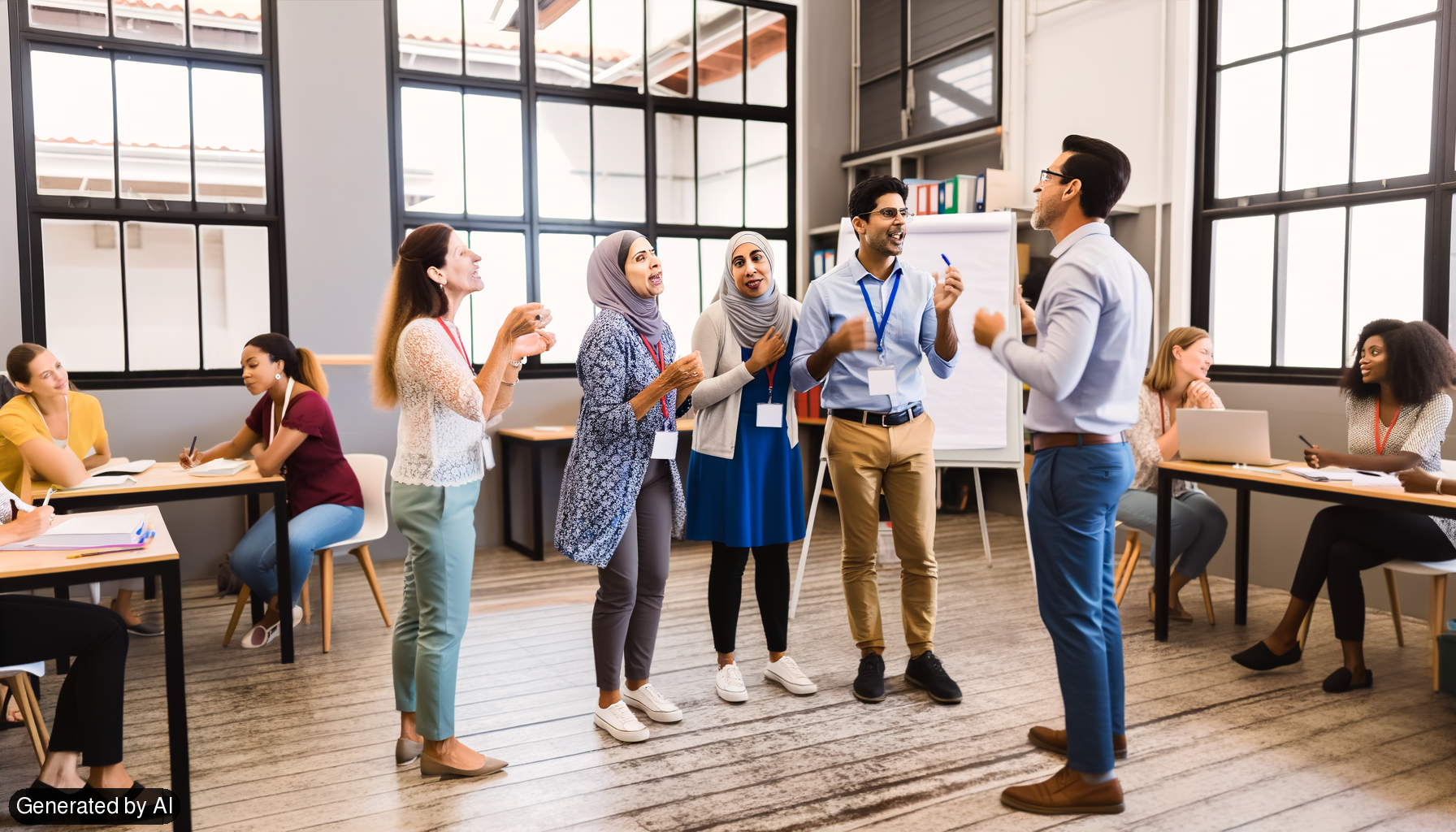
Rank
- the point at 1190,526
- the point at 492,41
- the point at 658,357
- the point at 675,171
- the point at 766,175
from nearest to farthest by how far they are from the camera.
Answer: the point at 658,357, the point at 1190,526, the point at 492,41, the point at 675,171, the point at 766,175

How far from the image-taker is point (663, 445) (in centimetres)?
276

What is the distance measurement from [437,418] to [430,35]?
4163 millimetres

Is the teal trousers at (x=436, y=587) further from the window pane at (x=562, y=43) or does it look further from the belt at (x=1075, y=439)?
the window pane at (x=562, y=43)

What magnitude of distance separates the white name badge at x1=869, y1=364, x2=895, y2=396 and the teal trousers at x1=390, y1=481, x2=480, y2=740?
1239 millimetres

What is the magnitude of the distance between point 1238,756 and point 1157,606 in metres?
1.16

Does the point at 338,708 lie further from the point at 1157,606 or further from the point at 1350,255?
the point at 1350,255

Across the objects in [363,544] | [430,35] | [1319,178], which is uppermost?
[430,35]

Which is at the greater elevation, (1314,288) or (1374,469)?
(1314,288)

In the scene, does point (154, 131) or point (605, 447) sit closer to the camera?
point (605, 447)

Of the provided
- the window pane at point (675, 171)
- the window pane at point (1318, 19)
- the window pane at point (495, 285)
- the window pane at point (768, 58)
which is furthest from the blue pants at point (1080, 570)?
the window pane at point (768, 58)

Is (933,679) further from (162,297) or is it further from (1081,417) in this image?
(162,297)

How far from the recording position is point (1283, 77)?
15.6 ft

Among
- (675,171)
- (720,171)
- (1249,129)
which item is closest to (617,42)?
(675,171)

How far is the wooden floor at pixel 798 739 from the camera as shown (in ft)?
7.89
